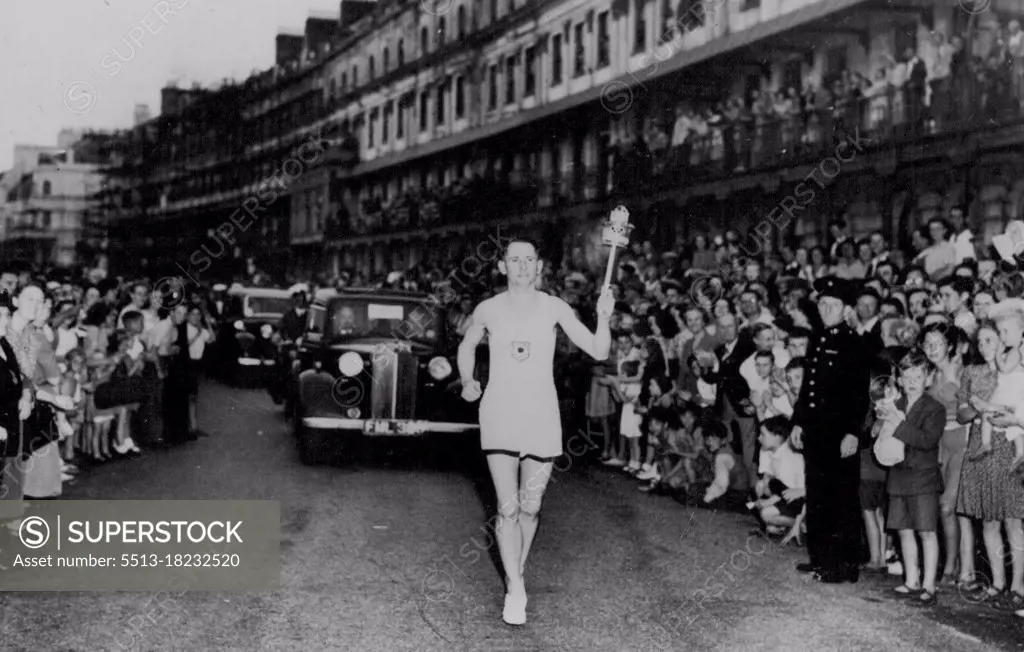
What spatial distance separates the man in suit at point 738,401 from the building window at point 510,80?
29.7m

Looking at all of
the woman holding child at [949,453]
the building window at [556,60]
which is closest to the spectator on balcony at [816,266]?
the woman holding child at [949,453]

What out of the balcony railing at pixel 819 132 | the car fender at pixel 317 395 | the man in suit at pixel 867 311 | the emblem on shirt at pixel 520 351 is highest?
the balcony railing at pixel 819 132

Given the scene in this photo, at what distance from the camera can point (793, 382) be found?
30.1ft

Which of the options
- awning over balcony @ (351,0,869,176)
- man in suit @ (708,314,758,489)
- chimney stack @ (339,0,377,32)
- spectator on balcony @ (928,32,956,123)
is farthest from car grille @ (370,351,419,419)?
chimney stack @ (339,0,377,32)

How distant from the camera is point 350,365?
13164mm

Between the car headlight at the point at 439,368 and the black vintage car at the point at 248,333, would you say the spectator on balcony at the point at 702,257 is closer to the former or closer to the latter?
the car headlight at the point at 439,368

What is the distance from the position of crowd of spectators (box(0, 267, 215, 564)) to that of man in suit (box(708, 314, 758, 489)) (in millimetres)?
5203

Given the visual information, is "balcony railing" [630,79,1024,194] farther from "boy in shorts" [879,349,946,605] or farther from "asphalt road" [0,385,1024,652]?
"boy in shorts" [879,349,946,605]

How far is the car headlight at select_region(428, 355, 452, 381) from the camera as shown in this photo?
42.7 ft

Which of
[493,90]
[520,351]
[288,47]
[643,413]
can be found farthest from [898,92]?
[288,47]

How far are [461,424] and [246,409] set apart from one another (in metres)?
7.16

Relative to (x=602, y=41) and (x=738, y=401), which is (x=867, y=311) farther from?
(x=602, y=41)

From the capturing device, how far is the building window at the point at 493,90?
1638 inches

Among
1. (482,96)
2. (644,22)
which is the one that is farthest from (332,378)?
(482,96)
